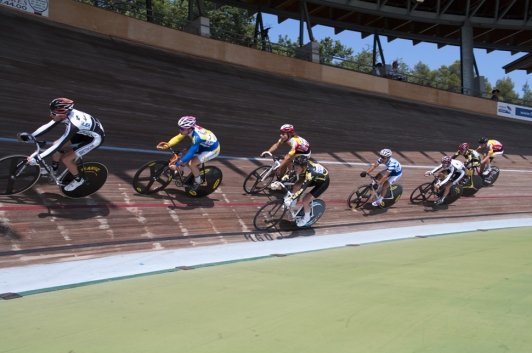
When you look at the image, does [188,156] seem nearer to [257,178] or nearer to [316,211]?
[257,178]

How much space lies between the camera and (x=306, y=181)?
7.39 meters

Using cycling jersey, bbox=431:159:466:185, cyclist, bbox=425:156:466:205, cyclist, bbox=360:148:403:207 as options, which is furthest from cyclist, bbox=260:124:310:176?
cycling jersey, bbox=431:159:466:185

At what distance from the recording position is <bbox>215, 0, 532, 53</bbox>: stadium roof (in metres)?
24.6

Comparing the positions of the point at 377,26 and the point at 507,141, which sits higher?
the point at 377,26

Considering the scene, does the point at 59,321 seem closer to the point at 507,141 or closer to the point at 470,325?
the point at 470,325

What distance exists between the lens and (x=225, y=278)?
4711 millimetres

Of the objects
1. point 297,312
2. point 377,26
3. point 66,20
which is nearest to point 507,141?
point 377,26

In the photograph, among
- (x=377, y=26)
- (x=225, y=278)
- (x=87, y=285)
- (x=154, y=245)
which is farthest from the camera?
(x=377, y=26)

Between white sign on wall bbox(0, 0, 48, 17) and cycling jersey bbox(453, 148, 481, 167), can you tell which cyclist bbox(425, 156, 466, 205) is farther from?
white sign on wall bbox(0, 0, 48, 17)

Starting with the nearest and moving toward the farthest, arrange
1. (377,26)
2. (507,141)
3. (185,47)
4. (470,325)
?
(470,325) < (185,47) < (507,141) < (377,26)

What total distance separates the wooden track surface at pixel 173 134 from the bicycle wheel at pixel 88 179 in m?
0.14

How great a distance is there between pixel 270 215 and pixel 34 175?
3315 millimetres

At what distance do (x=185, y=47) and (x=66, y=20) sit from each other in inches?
147

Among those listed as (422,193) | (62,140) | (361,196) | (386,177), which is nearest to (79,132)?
(62,140)
